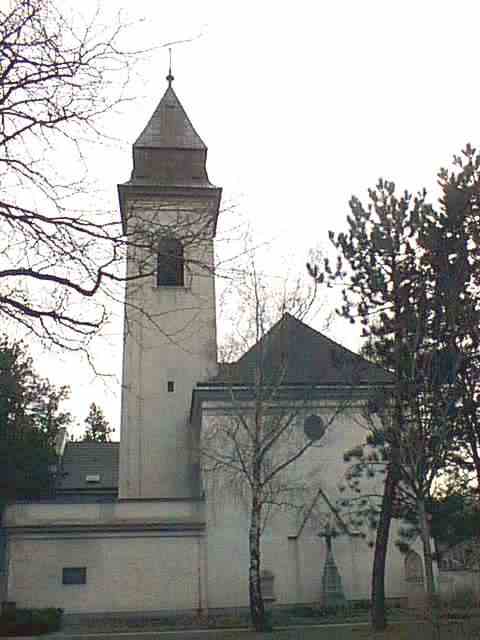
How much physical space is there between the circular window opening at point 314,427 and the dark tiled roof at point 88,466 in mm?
23714

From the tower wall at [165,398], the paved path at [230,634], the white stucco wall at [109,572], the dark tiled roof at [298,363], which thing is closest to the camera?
the paved path at [230,634]

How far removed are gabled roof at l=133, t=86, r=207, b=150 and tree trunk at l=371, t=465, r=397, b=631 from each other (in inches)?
865

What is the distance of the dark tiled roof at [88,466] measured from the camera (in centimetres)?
5422

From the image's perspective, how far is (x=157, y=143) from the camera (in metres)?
39.6

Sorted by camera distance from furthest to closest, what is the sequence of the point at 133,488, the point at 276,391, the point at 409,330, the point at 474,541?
the point at 133,488, the point at 276,391, the point at 474,541, the point at 409,330

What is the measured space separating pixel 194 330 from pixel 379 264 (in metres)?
16.8

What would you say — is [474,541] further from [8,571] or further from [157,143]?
[157,143]

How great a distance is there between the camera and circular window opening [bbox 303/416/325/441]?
1296 inches

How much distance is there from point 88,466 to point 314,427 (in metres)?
28.5

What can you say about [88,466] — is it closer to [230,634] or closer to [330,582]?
[330,582]

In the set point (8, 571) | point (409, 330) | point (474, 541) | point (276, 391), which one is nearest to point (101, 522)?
point (8, 571)

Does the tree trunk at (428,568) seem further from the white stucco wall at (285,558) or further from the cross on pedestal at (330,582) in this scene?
the cross on pedestal at (330,582)

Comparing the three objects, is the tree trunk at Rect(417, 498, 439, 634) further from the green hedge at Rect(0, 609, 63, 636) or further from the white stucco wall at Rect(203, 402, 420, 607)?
the green hedge at Rect(0, 609, 63, 636)

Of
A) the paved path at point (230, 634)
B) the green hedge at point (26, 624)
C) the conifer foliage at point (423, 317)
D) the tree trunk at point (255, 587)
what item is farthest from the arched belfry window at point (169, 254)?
the green hedge at point (26, 624)
